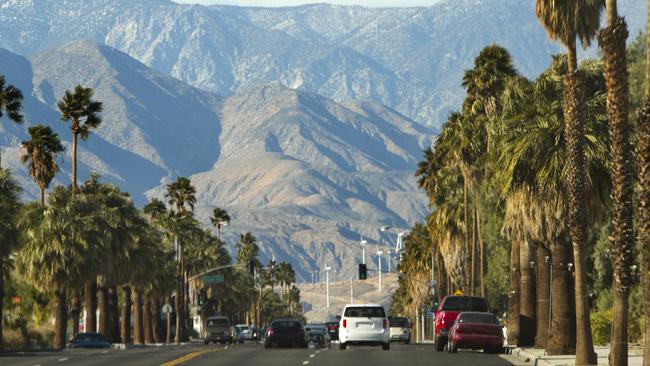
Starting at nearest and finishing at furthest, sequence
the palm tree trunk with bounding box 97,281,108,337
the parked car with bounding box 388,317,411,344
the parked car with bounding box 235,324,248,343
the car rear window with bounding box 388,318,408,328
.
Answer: the parked car with bounding box 388,317,411,344
the car rear window with bounding box 388,318,408,328
the palm tree trunk with bounding box 97,281,108,337
the parked car with bounding box 235,324,248,343

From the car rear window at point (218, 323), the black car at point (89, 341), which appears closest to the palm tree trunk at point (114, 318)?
the car rear window at point (218, 323)

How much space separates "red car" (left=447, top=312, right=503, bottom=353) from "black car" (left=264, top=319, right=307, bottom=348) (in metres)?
14.0

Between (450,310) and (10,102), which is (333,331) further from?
(450,310)

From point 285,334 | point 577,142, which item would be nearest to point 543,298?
→ point 285,334

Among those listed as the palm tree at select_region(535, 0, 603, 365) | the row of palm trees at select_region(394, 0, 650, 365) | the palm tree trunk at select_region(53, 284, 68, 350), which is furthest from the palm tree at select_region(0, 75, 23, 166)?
the palm tree at select_region(535, 0, 603, 365)

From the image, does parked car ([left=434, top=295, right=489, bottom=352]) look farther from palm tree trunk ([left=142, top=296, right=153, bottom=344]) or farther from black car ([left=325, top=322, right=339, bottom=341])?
palm tree trunk ([left=142, top=296, right=153, bottom=344])

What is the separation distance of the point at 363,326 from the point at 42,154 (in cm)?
3846

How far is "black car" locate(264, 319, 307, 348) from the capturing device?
64.4 meters

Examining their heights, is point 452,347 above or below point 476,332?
below

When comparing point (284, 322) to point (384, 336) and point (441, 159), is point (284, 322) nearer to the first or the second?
point (384, 336)

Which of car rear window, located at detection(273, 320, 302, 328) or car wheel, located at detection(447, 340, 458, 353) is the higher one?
car rear window, located at detection(273, 320, 302, 328)

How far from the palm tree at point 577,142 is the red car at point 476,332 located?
36.6ft

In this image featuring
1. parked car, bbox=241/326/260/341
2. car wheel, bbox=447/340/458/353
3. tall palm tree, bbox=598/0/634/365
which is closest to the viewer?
tall palm tree, bbox=598/0/634/365

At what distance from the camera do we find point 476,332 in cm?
5175
